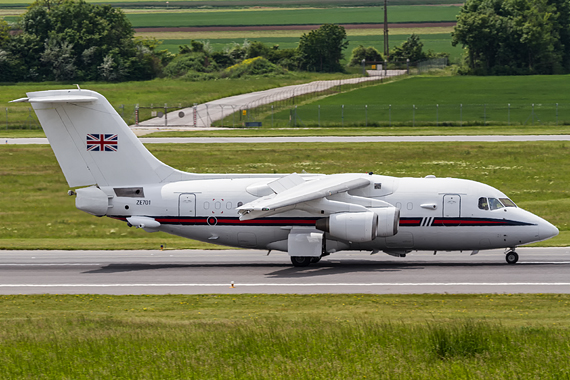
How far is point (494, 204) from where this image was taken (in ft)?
92.5

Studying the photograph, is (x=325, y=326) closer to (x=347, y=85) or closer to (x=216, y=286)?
(x=216, y=286)

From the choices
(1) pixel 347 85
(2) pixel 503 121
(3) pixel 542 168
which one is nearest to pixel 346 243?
(3) pixel 542 168

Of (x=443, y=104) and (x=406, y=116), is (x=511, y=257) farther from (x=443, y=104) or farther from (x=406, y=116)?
(x=443, y=104)

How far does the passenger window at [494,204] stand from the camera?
92.3ft

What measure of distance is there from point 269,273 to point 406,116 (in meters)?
57.3

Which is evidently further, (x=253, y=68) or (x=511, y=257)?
(x=253, y=68)

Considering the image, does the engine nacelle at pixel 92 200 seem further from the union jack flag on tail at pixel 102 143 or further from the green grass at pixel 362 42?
the green grass at pixel 362 42

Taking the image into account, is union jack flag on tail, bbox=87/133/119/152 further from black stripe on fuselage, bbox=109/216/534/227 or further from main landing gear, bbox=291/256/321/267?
main landing gear, bbox=291/256/321/267

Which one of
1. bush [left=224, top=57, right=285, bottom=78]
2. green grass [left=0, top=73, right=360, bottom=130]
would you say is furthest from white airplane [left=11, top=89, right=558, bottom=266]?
bush [left=224, top=57, right=285, bottom=78]

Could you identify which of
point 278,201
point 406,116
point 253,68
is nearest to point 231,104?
point 406,116

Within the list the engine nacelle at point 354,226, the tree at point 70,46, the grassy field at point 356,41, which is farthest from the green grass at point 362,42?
the engine nacelle at point 354,226

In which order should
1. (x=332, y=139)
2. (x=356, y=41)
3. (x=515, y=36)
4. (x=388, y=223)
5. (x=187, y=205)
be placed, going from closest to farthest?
(x=388, y=223) → (x=187, y=205) → (x=332, y=139) → (x=515, y=36) → (x=356, y=41)

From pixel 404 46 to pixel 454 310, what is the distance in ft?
435

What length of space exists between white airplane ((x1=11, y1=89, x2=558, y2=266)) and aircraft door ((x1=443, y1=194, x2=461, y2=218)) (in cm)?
4
